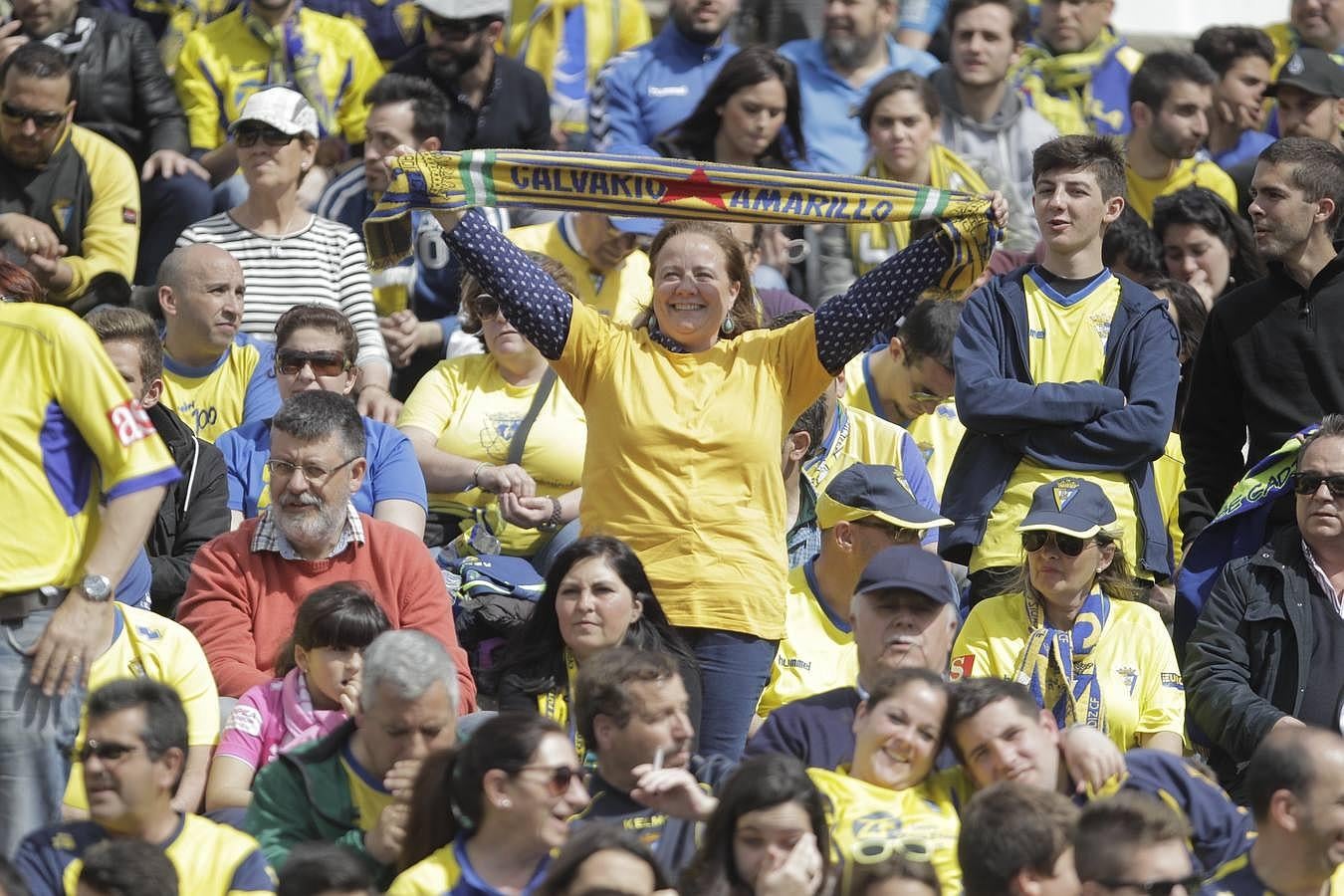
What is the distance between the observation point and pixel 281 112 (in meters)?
9.62

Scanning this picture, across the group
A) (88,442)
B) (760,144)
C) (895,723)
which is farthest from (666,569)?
(760,144)

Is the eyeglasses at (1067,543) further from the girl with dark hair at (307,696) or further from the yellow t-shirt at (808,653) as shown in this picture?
the girl with dark hair at (307,696)

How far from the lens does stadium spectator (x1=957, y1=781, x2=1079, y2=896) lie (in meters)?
5.37

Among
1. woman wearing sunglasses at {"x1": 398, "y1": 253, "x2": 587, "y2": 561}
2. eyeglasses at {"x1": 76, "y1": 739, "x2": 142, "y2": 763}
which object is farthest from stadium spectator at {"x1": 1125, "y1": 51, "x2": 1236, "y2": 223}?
eyeglasses at {"x1": 76, "y1": 739, "x2": 142, "y2": 763}

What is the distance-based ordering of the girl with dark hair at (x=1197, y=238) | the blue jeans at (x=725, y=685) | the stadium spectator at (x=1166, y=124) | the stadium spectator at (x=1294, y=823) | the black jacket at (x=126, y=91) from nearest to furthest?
the stadium spectator at (x=1294, y=823)
the blue jeans at (x=725, y=685)
the girl with dark hair at (x=1197, y=238)
the stadium spectator at (x=1166, y=124)
the black jacket at (x=126, y=91)

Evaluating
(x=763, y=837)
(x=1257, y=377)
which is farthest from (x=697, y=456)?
(x=1257, y=377)

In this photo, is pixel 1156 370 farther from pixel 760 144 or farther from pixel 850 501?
pixel 760 144

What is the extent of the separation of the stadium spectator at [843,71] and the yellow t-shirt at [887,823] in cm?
552

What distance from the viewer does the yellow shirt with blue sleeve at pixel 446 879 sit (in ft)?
17.9

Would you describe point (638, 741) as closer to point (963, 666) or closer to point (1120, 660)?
point (963, 666)

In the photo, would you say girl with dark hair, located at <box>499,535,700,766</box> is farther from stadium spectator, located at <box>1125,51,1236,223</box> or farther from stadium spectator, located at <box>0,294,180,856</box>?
stadium spectator, located at <box>1125,51,1236,223</box>

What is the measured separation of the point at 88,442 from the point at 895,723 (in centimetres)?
216

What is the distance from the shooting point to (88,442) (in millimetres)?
5789

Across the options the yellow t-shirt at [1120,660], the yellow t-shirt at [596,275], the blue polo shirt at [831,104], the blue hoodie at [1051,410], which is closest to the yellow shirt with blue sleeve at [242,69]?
the yellow t-shirt at [596,275]
